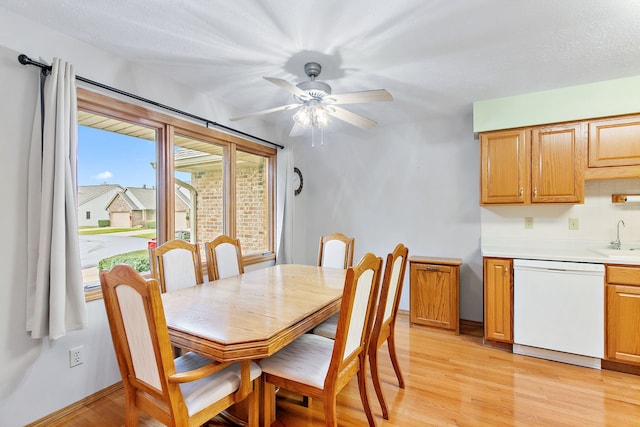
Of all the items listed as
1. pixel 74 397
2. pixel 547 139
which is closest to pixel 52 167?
pixel 74 397

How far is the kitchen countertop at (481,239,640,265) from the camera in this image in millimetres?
2442

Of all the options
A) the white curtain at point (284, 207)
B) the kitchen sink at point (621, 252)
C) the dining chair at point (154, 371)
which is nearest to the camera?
the dining chair at point (154, 371)

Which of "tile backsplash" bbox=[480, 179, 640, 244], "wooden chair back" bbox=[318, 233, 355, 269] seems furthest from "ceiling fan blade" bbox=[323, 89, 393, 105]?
"tile backsplash" bbox=[480, 179, 640, 244]

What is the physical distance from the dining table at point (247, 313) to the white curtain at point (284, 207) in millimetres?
1419

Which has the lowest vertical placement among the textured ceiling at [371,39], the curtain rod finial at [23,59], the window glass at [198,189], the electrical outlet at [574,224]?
the electrical outlet at [574,224]

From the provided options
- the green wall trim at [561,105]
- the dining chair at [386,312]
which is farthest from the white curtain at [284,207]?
the green wall trim at [561,105]

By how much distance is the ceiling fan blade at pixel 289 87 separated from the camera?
1728 millimetres

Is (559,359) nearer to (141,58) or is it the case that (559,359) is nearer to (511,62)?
(511,62)

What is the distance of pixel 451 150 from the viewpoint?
353 centimetres

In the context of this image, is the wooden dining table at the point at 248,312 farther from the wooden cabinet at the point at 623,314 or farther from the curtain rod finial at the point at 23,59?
the wooden cabinet at the point at 623,314

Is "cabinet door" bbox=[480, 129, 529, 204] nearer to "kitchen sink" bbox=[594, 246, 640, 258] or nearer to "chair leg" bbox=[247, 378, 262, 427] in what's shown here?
"kitchen sink" bbox=[594, 246, 640, 258]

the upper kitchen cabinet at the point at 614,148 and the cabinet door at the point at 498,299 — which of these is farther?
the cabinet door at the point at 498,299

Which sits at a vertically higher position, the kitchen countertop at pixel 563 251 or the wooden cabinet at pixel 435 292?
the kitchen countertop at pixel 563 251

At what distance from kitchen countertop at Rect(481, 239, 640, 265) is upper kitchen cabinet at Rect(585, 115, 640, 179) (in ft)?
2.10
